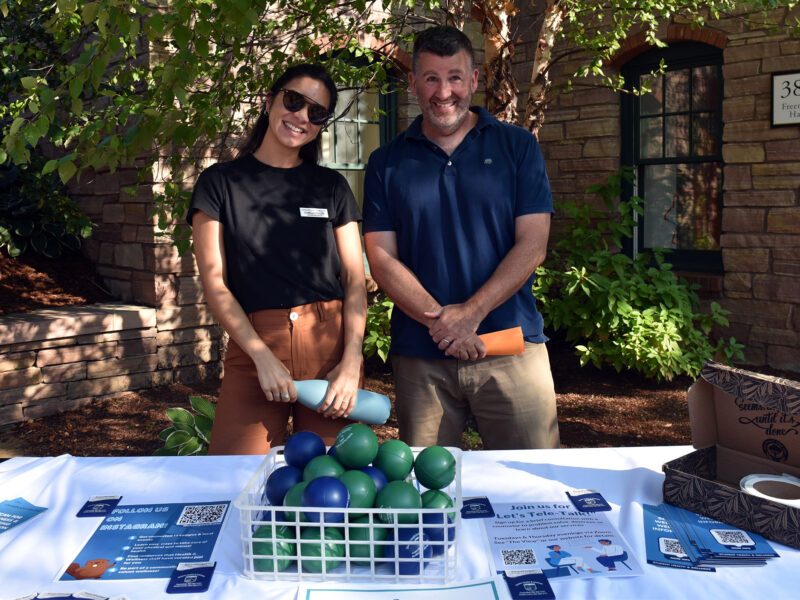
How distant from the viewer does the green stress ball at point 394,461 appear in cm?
149

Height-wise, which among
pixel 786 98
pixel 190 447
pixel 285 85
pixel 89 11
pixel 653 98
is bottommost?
pixel 190 447

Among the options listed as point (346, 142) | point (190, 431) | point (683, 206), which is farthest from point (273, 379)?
point (683, 206)

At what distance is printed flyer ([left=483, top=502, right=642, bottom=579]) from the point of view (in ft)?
4.48

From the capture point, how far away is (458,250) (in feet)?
7.98

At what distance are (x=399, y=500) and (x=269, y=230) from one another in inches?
50.2

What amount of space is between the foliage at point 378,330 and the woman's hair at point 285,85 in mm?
2826

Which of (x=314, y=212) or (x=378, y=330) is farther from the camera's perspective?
(x=378, y=330)

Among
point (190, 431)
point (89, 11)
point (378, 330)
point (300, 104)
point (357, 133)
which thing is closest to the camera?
point (89, 11)

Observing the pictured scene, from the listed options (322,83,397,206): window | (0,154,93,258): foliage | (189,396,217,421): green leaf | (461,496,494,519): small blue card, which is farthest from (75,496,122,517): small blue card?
(322,83,397,206): window

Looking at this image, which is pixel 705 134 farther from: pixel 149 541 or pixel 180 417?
pixel 149 541

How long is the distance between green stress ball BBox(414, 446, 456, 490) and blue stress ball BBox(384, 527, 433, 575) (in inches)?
6.0

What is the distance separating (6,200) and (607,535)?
20.1ft

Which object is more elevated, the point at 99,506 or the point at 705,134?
the point at 705,134

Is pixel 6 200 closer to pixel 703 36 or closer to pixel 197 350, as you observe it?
pixel 197 350
